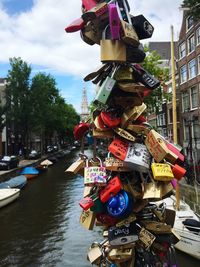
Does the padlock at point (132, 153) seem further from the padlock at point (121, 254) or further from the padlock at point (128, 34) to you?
the padlock at point (128, 34)

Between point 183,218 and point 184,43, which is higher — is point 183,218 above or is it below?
below

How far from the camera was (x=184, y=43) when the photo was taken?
46812mm

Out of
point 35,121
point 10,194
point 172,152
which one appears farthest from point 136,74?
point 35,121

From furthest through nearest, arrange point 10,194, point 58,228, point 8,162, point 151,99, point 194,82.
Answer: point 8,162, point 194,82, point 151,99, point 10,194, point 58,228

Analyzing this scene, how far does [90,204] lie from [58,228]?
18.1m

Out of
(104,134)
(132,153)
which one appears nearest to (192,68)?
(104,134)

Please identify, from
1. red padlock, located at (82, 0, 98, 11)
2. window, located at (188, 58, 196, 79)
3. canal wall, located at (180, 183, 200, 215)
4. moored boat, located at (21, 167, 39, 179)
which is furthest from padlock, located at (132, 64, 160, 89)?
moored boat, located at (21, 167, 39, 179)

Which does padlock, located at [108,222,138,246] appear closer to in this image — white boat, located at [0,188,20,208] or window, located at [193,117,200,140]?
white boat, located at [0,188,20,208]

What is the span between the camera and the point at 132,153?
160 inches

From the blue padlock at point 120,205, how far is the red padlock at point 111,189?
0.05 m

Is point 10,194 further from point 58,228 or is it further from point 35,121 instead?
point 35,121

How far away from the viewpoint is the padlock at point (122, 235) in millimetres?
3979

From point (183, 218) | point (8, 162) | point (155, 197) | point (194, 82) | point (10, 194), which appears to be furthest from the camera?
point (8, 162)

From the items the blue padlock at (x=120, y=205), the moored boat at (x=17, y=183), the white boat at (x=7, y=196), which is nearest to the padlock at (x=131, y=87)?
the blue padlock at (x=120, y=205)
